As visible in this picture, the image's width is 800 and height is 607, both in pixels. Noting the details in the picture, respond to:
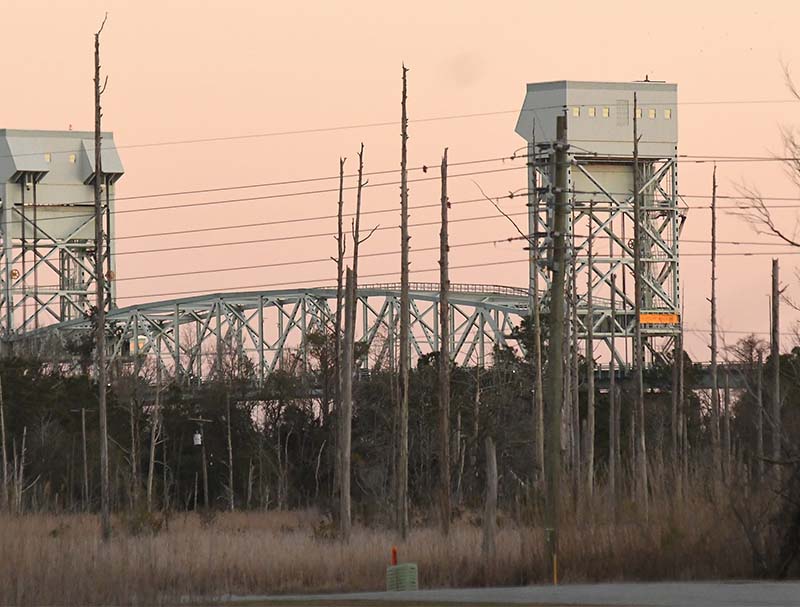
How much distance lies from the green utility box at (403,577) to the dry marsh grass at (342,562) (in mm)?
1827

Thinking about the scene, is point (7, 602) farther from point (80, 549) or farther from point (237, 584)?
point (237, 584)

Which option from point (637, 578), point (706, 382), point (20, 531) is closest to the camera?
point (637, 578)

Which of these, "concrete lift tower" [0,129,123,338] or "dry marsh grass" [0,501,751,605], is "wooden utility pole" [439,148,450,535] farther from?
"concrete lift tower" [0,129,123,338]

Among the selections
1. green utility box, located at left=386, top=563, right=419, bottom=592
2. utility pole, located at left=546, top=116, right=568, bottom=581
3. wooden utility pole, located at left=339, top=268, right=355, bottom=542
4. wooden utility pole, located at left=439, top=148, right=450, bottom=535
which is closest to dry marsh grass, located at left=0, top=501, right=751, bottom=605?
utility pole, located at left=546, top=116, right=568, bottom=581

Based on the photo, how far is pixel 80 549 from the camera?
1129 inches

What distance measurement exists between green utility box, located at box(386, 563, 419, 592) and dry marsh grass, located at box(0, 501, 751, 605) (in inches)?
71.9

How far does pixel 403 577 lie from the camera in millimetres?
27484

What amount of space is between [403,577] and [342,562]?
4.98 metres

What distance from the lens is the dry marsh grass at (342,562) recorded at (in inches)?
1038

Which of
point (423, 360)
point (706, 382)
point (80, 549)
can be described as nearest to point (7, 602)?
point (80, 549)

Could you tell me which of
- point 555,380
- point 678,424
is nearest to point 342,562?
point 555,380

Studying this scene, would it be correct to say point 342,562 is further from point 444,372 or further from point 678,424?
point 678,424

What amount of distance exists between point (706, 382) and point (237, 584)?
2479 inches

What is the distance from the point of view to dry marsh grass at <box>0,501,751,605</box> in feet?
86.5
